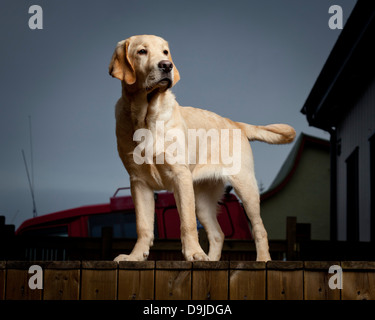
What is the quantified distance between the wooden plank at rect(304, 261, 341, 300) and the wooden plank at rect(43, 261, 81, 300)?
1.21 m

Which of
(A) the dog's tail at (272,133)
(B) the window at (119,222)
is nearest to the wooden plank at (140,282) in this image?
(A) the dog's tail at (272,133)

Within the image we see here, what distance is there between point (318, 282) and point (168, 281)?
79 centimetres

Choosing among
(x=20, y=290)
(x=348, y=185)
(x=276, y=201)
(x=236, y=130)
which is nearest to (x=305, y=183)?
(x=276, y=201)

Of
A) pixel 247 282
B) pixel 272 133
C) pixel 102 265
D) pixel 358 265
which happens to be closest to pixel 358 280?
pixel 358 265

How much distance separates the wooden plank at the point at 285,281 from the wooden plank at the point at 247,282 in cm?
4

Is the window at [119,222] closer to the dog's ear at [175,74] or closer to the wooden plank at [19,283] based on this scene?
the dog's ear at [175,74]

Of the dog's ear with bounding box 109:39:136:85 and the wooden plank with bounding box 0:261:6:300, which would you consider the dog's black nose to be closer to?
the dog's ear with bounding box 109:39:136:85

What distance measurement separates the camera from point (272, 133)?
4906 mm

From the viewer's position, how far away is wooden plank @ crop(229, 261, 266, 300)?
2.99 metres

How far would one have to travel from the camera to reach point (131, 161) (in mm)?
3863

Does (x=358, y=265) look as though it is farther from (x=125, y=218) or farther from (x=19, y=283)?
(x=125, y=218)

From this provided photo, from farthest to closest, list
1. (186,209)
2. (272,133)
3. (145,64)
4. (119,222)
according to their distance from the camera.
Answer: (119,222)
(272,133)
(186,209)
(145,64)

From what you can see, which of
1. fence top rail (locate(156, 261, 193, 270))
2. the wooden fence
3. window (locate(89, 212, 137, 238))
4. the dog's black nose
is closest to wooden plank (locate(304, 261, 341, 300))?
the wooden fence

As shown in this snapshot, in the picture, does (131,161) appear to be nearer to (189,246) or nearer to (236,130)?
(189,246)
